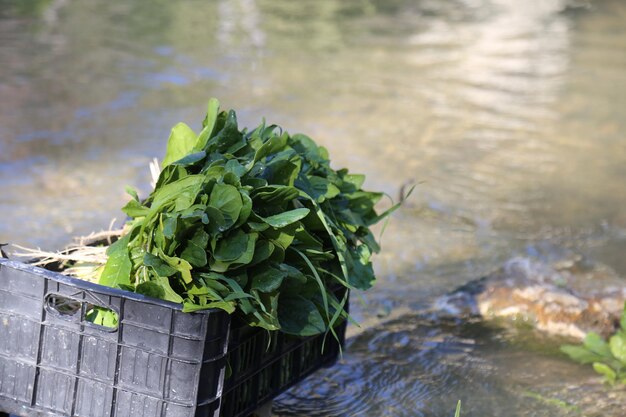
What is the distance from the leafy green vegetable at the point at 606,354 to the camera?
3.59 meters

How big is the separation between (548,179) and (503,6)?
31.7ft

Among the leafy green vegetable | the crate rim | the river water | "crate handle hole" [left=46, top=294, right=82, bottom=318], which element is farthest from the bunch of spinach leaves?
the leafy green vegetable

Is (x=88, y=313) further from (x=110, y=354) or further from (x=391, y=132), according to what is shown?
(x=391, y=132)

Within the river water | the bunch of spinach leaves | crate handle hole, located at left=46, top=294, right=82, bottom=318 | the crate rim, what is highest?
the bunch of spinach leaves

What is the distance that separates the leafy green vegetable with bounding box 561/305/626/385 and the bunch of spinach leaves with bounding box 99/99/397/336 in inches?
58.2

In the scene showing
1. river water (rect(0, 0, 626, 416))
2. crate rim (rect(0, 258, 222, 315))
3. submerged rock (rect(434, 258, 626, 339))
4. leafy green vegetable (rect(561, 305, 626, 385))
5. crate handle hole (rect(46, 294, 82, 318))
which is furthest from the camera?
submerged rock (rect(434, 258, 626, 339))

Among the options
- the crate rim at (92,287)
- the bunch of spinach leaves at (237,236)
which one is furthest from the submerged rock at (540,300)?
the crate rim at (92,287)

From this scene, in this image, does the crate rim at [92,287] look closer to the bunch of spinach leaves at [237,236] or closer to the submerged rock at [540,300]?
the bunch of spinach leaves at [237,236]

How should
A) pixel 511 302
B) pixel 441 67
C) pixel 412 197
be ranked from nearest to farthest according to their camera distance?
pixel 511 302 < pixel 412 197 < pixel 441 67

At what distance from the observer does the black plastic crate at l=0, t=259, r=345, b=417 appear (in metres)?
2.17

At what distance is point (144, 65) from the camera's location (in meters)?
8.66

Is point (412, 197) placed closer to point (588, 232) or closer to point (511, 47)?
point (588, 232)

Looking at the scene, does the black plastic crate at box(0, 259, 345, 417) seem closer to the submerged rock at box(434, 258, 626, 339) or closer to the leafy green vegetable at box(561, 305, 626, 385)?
the leafy green vegetable at box(561, 305, 626, 385)

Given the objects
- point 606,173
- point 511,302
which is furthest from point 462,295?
point 606,173
